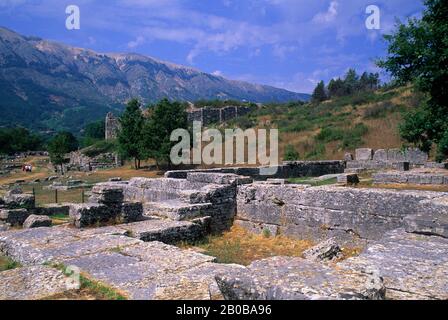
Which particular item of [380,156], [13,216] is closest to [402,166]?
[380,156]

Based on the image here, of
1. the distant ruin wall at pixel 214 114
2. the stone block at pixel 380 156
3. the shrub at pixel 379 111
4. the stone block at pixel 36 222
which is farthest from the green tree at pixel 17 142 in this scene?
the stone block at pixel 36 222

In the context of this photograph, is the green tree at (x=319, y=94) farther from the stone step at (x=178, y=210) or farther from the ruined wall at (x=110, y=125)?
the stone step at (x=178, y=210)

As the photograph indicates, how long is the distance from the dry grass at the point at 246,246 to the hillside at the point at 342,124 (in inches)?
831

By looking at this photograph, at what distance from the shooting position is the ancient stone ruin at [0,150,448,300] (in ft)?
12.1

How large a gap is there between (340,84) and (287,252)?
75460mm

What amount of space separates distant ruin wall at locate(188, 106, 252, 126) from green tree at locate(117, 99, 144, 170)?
20255mm

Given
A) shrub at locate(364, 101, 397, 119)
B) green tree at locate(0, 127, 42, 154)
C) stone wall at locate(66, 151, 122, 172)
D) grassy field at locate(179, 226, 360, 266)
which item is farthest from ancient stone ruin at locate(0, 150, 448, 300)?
green tree at locate(0, 127, 42, 154)

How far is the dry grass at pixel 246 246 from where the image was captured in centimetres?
845

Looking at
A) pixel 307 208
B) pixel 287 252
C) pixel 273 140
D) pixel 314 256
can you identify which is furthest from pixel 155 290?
pixel 273 140

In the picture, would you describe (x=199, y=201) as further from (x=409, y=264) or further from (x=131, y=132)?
(x=131, y=132)

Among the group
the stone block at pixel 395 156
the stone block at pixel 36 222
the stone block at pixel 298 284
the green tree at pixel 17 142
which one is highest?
the green tree at pixel 17 142

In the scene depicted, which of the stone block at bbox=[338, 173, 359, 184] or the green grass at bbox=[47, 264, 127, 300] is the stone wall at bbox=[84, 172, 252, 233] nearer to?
the green grass at bbox=[47, 264, 127, 300]

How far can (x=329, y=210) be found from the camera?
9195 millimetres
